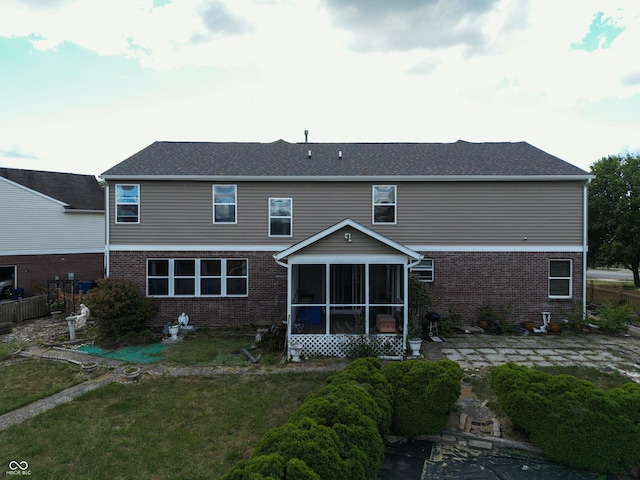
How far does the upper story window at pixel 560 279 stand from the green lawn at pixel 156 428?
977 cm

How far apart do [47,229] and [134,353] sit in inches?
601

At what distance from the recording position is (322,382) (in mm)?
7949

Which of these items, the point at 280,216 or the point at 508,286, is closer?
the point at 508,286

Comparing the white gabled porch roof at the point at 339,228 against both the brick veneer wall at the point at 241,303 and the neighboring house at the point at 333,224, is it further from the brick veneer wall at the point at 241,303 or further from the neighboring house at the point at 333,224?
the brick veneer wall at the point at 241,303

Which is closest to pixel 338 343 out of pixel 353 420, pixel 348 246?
pixel 348 246

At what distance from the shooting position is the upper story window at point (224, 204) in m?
12.7

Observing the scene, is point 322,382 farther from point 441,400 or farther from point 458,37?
point 458,37

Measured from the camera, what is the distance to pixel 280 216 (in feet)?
41.8

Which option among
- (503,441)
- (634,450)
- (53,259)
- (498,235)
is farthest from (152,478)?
(53,259)

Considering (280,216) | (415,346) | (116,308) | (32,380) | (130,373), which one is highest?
(280,216)

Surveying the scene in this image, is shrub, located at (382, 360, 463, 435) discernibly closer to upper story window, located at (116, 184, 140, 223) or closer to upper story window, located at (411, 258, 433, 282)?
upper story window, located at (411, 258, 433, 282)

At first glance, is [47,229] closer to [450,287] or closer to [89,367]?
[89,367]

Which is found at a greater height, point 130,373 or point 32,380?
point 130,373

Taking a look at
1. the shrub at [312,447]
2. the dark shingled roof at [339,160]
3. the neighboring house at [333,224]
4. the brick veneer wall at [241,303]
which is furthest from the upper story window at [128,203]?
the shrub at [312,447]
